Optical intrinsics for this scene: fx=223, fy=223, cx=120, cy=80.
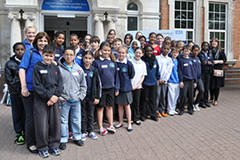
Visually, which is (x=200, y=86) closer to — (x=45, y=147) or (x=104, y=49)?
(x=104, y=49)

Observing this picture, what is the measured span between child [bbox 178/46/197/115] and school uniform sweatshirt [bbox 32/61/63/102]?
3.65 meters

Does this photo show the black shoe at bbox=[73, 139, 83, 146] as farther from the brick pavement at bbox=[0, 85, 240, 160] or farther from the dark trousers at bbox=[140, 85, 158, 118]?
the dark trousers at bbox=[140, 85, 158, 118]

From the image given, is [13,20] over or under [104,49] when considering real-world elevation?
over

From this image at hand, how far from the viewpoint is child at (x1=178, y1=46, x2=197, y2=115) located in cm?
611

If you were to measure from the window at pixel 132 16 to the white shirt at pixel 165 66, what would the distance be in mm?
4340

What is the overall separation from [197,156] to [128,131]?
1.61 metres

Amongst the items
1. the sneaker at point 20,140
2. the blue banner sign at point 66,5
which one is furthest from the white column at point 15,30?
the sneaker at point 20,140

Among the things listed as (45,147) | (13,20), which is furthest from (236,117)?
(13,20)

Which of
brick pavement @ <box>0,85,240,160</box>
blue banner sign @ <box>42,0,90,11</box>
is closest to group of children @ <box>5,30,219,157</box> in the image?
brick pavement @ <box>0,85,240,160</box>

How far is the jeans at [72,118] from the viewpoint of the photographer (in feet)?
13.0

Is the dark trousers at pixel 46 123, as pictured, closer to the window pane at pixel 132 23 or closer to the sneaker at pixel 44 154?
the sneaker at pixel 44 154

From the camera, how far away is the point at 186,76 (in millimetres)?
6121

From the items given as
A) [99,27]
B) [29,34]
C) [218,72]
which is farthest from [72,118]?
[218,72]

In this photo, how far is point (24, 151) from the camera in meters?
3.77
